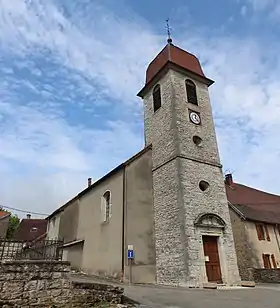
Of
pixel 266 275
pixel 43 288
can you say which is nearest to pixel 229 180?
pixel 266 275

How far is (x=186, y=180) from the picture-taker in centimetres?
1535

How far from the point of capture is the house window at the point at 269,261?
21223 millimetres

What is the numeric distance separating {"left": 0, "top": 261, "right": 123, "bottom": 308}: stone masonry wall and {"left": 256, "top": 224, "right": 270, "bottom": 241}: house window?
1788 centimetres

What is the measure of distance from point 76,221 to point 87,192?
265 cm

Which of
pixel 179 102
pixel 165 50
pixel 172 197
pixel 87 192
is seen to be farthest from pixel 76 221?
pixel 165 50

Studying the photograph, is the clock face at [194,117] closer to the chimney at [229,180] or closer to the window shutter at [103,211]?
the window shutter at [103,211]

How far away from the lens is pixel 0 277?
20.2 ft

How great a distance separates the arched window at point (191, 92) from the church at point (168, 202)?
86 millimetres

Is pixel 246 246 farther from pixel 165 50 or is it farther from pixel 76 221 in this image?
pixel 165 50

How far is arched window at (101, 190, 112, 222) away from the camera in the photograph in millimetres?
18672

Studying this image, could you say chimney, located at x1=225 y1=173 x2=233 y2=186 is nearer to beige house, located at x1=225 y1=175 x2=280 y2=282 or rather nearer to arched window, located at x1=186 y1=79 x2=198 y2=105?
beige house, located at x1=225 y1=175 x2=280 y2=282

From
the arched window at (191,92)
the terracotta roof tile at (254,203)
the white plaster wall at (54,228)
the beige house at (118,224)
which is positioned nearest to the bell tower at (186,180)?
the arched window at (191,92)

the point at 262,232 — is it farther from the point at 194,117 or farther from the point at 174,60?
the point at 174,60

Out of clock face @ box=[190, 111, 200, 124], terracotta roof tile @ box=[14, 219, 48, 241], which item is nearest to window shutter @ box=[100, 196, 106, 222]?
clock face @ box=[190, 111, 200, 124]
